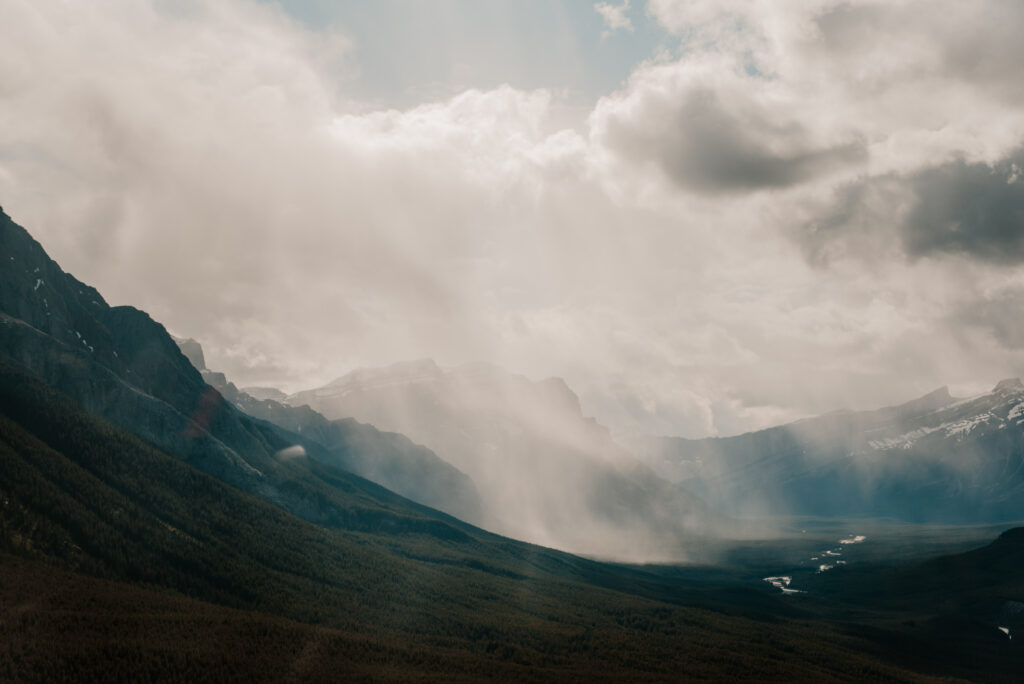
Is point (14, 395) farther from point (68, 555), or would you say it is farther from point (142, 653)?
point (142, 653)

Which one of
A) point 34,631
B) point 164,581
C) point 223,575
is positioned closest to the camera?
point 34,631

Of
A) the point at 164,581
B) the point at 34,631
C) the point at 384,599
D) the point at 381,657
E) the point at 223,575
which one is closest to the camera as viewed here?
the point at 34,631

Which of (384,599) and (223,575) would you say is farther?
(384,599)

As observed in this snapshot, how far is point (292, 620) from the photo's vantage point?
520ft

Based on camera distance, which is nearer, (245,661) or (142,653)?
(142,653)

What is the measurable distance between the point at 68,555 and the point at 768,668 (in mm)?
173548

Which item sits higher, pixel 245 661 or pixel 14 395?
pixel 14 395

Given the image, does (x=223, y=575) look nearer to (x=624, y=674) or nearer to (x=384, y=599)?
→ (x=384, y=599)

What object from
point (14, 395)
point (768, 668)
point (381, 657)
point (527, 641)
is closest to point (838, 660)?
point (768, 668)

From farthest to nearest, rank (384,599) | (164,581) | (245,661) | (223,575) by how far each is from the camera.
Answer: (384,599)
(223,575)
(164,581)
(245,661)

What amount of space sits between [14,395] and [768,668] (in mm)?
230830

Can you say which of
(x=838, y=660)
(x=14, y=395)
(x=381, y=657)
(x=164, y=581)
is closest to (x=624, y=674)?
(x=381, y=657)

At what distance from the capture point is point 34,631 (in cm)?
11056

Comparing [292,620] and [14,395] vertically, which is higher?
[14,395]
